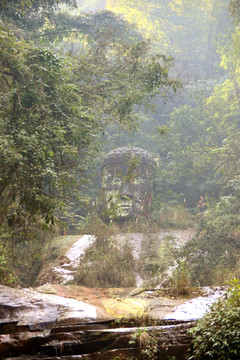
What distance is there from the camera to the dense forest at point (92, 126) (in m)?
6.14

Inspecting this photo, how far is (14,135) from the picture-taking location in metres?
6.12

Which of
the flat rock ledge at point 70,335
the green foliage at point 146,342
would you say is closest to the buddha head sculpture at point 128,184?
the flat rock ledge at point 70,335

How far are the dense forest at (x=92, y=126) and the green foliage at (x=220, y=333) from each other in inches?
109

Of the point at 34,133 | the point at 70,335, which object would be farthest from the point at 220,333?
the point at 34,133

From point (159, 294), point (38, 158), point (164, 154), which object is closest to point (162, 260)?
point (159, 294)

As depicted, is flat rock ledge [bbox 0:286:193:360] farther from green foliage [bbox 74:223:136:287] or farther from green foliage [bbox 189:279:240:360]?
green foliage [bbox 74:223:136:287]

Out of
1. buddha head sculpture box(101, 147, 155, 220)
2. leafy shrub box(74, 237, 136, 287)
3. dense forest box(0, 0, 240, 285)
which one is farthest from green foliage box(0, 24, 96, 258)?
buddha head sculpture box(101, 147, 155, 220)

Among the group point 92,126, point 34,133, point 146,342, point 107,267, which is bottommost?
point 146,342

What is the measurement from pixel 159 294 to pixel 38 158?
3.43 m

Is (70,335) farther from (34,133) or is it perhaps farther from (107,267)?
(107,267)

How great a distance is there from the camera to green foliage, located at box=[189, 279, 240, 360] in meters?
3.81

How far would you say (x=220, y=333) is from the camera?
158 inches

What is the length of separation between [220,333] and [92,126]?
607 cm

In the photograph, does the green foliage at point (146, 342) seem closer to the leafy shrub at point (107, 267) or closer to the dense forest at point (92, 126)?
the dense forest at point (92, 126)
